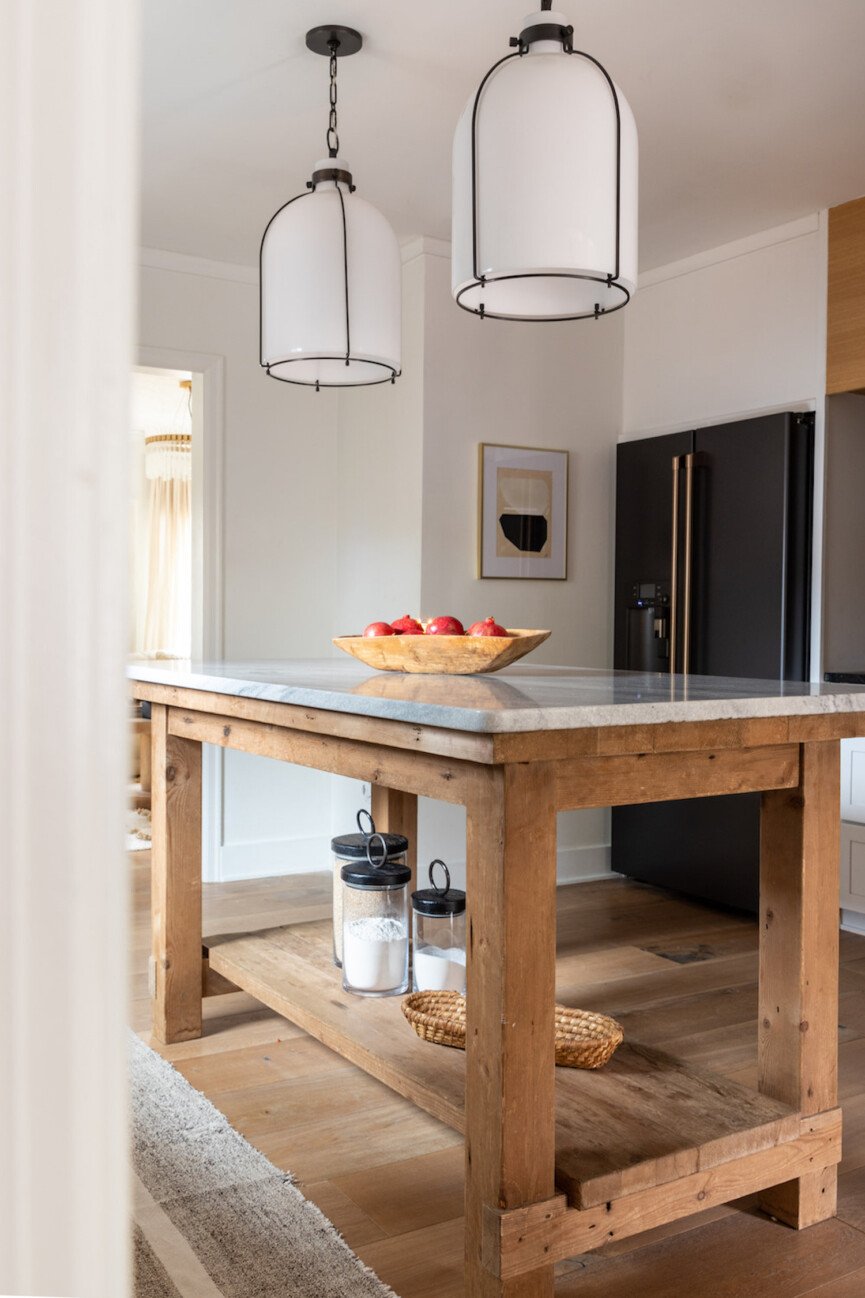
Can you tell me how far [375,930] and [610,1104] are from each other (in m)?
0.74

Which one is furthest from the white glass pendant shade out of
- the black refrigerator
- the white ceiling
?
the black refrigerator

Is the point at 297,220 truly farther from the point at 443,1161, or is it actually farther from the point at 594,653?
the point at 594,653

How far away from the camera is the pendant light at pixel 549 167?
179cm

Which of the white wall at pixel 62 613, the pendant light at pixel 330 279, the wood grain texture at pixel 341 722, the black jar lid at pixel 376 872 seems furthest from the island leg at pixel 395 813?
the white wall at pixel 62 613

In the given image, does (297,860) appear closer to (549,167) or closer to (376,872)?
(376,872)

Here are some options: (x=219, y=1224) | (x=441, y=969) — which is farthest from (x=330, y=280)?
(x=219, y=1224)

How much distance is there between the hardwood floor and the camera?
1.75 meters

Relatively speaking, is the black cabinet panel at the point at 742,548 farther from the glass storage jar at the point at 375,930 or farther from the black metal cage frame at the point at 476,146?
the black metal cage frame at the point at 476,146

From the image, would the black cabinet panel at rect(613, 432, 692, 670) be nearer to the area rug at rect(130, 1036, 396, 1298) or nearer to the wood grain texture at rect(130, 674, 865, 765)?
the wood grain texture at rect(130, 674, 865, 765)

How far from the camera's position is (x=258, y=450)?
4.63m

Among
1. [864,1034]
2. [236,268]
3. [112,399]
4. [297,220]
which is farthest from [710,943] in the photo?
[112,399]

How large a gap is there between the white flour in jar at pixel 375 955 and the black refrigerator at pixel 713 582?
1897 millimetres

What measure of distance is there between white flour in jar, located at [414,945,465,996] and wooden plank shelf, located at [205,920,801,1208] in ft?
0.37

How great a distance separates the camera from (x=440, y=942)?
94.3 inches
